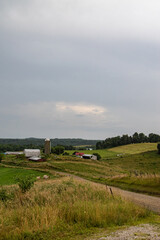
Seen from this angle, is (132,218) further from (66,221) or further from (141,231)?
(66,221)

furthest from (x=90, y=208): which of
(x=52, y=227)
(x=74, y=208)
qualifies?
(x=52, y=227)

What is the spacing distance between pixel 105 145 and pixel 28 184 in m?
144

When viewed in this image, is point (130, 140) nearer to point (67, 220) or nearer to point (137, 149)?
point (137, 149)

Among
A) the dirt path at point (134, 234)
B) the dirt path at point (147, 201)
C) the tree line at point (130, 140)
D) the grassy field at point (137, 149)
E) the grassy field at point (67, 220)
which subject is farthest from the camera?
the tree line at point (130, 140)

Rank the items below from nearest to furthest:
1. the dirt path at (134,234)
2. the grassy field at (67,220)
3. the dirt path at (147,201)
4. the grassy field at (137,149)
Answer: the dirt path at (134,234), the grassy field at (67,220), the dirt path at (147,201), the grassy field at (137,149)

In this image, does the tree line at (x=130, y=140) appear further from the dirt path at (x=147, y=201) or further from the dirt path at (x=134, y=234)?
the dirt path at (x=134, y=234)

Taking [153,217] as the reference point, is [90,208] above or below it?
above

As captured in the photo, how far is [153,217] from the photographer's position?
9.44 m

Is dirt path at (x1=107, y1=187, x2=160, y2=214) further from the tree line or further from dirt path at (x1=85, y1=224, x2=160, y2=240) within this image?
the tree line

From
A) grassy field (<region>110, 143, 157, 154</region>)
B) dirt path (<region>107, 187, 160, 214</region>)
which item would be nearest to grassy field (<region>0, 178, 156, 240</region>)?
dirt path (<region>107, 187, 160, 214</region>)

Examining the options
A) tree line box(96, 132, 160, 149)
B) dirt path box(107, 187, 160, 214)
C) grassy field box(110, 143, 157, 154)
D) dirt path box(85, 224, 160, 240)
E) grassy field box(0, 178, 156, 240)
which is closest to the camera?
dirt path box(85, 224, 160, 240)

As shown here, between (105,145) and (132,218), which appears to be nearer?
(132,218)

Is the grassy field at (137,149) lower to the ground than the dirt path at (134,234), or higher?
lower

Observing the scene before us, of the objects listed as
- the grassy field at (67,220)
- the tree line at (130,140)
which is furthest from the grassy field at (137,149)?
the grassy field at (67,220)
